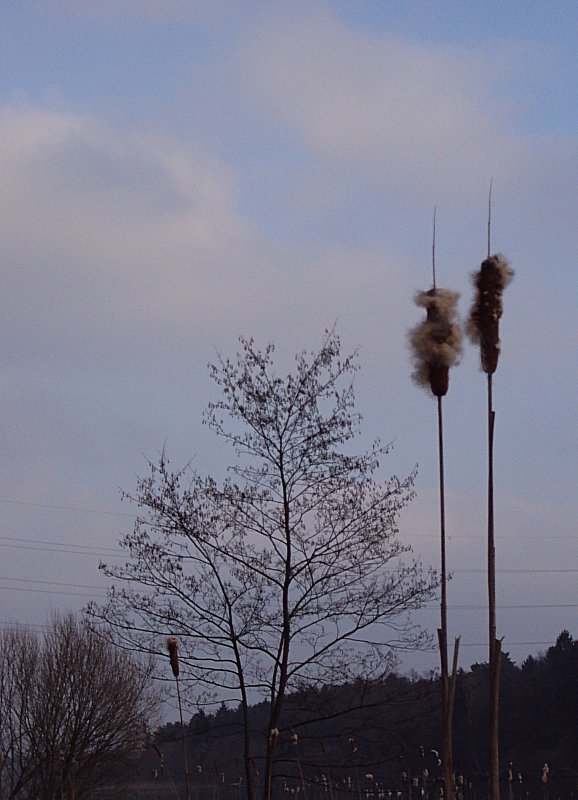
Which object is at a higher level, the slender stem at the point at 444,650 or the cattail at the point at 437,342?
the cattail at the point at 437,342

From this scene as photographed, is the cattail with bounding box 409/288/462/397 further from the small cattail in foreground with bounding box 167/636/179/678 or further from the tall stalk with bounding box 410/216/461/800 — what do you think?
the small cattail in foreground with bounding box 167/636/179/678

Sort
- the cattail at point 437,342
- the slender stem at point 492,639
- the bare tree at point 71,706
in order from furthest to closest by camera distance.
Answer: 1. the bare tree at point 71,706
2. the cattail at point 437,342
3. the slender stem at point 492,639

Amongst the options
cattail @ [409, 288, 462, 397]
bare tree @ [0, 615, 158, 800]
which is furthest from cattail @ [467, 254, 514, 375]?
bare tree @ [0, 615, 158, 800]

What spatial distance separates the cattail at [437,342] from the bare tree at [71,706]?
998 inches

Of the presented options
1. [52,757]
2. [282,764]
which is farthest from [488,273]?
[52,757]

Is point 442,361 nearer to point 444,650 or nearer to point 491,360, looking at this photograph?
point 491,360

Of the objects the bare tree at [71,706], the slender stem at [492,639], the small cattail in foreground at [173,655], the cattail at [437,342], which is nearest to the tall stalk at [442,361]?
the cattail at [437,342]

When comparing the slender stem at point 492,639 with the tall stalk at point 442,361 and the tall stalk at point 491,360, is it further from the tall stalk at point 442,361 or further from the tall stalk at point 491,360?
the tall stalk at point 442,361

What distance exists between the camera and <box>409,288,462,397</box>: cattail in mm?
3658

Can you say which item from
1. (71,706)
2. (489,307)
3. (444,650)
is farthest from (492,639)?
(71,706)

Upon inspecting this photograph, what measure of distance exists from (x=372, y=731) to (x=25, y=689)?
16924 mm

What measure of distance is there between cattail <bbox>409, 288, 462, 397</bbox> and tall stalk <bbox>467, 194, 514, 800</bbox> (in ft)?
0.64

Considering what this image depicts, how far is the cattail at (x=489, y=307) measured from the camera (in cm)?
339

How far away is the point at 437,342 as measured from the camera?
12.3 feet
